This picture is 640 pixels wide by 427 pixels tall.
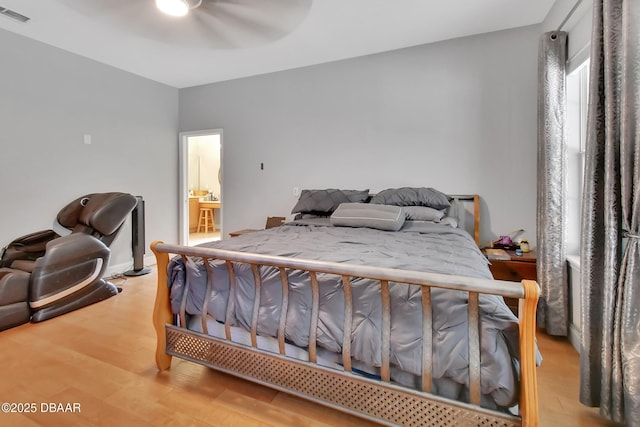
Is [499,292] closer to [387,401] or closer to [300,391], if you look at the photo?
[387,401]

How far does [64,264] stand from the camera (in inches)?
105

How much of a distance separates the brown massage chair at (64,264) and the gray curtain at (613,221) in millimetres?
3701

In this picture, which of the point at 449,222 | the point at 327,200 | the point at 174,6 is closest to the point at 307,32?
the point at 174,6

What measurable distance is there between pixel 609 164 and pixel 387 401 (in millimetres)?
1419

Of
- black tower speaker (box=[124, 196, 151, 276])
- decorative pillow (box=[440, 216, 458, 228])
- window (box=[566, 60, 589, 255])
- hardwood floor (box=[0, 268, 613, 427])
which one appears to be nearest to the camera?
hardwood floor (box=[0, 268, 613, 427])

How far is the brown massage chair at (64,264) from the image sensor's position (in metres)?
2.47

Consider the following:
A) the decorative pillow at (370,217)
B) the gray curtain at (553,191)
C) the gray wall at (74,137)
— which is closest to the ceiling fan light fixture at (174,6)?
the decorative pillow at (370,217)

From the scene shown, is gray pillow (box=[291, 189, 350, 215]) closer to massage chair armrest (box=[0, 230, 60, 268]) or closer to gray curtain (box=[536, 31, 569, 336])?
gray curtain (box=[536, 31, 569, 336])

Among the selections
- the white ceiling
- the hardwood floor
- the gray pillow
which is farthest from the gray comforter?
the white ceiling

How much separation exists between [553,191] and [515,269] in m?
0.71

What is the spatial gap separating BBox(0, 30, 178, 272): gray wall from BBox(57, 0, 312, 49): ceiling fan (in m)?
1.70

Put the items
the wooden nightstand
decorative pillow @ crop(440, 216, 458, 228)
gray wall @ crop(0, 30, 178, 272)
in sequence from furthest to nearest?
gray wall @ crop(0, 30, 178, 272) → decorative pillow @ crop(440, 216, 458, 228) → the wooden nightstand

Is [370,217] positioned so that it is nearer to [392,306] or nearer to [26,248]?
[392,306]

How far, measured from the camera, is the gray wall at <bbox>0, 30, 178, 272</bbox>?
303 cm
